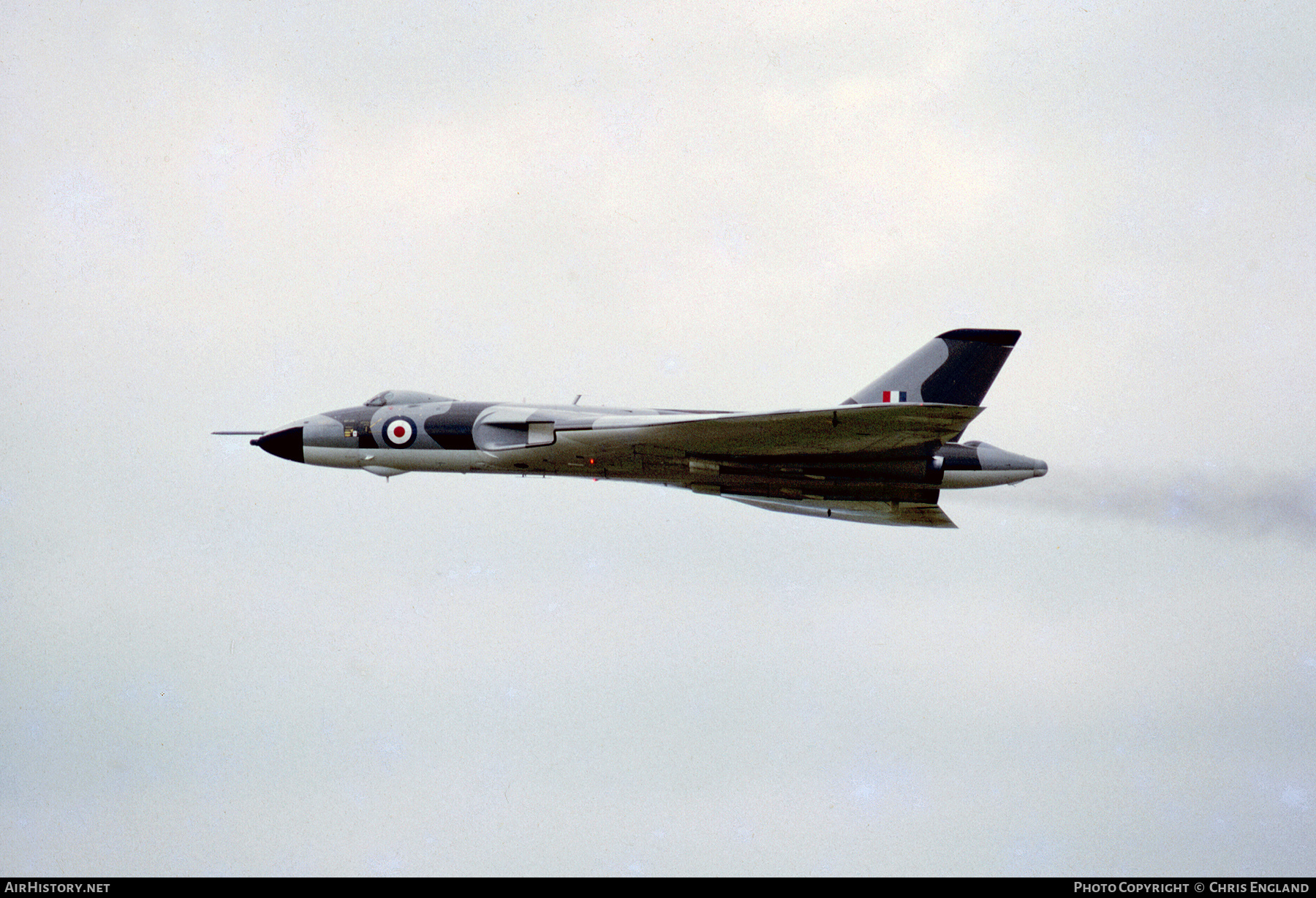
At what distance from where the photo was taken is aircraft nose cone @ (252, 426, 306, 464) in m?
35.2

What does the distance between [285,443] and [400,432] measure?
3119mm

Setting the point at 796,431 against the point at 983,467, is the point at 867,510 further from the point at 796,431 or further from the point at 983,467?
the point at 796,431

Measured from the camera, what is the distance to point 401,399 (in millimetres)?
35062

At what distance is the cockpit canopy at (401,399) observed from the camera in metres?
35.0

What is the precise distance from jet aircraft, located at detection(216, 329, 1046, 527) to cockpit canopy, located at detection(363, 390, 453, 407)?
0.13ft

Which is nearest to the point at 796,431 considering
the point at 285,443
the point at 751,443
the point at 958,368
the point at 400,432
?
the point at 751,443

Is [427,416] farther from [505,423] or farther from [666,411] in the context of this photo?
[666,411]

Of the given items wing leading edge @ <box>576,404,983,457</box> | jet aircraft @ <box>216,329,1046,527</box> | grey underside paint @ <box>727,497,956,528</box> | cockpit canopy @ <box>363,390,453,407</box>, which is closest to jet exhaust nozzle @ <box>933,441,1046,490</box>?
jet aircraft @ <box>216,329,1046,527</box>

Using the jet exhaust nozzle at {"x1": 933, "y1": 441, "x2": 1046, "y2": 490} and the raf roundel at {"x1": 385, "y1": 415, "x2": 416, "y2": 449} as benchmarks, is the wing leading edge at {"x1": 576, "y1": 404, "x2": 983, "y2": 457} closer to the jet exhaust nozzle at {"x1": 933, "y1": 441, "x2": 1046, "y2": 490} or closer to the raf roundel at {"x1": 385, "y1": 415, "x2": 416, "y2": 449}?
the jet exhaust nozzle at {"x1": 933, "y1": 441, "x2": 1046, "y2": 490}

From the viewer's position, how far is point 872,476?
109 feet

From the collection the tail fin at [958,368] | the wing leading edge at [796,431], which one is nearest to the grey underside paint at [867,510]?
the wing leading edge at [796,431]
